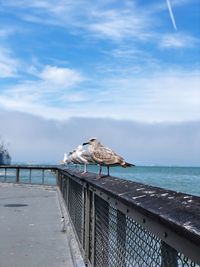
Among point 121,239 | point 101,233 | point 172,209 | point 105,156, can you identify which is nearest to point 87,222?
point 105,156

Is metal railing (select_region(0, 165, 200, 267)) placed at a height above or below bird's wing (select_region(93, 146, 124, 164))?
below

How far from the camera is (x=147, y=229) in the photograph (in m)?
2.64

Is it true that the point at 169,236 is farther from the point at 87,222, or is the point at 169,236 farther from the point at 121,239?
the point at 87,222

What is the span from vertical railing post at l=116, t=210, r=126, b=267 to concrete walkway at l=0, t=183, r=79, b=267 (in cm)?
307

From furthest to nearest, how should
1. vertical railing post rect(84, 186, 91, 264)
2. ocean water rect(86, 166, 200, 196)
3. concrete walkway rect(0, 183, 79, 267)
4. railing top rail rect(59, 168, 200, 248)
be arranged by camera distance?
1. ocean water rect(86, 166, 200, 196)
2. concrete walkway rect(0, 183, 79, 267)
3. vertical railing post rect(84, 186, 91, 264)
4. railing top rail rect(59, 168, 200, 248)

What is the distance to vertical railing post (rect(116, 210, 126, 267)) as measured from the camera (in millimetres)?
4148

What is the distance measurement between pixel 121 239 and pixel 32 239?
5591 mm

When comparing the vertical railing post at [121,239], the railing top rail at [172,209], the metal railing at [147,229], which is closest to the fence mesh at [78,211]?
the metal railing at [147,229]

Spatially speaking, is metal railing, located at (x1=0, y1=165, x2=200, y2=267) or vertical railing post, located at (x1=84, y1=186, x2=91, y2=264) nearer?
metal railing, located at (x1=0, y1=165, x2=200, y2=267)

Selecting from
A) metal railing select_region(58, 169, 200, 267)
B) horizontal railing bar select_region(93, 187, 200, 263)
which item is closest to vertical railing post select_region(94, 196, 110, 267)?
metal railing select_region(58, 169, 200, 267)

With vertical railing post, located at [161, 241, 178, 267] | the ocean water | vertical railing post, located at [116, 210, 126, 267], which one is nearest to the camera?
vertical railing post, located at [161, 241, 178, 267]

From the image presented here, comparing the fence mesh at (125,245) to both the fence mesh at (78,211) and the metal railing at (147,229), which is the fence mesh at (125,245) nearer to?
the metal railing at (147,229)

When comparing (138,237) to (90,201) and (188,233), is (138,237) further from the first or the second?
(90,201)

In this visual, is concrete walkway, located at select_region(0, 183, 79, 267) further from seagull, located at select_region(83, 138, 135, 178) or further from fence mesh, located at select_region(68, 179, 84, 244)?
seagull, located at select_region(83, 138, 135, 178)
